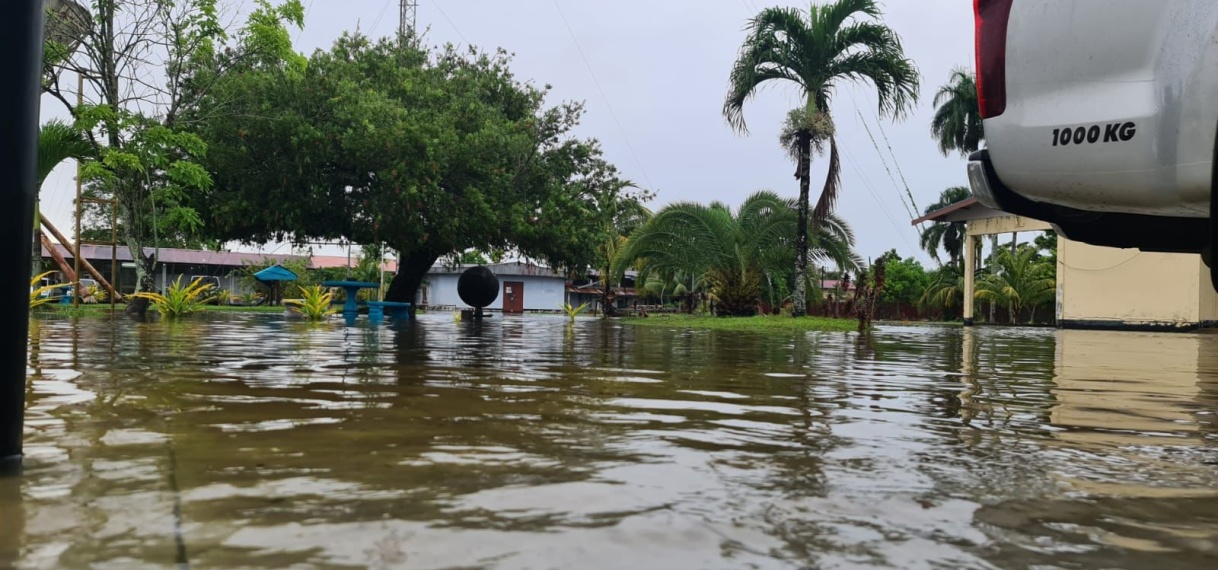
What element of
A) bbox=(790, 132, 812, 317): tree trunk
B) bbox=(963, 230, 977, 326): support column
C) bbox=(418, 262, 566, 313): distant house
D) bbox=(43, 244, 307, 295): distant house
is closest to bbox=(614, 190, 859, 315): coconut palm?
bbox=(790, 132, 812, 317): tree trunk

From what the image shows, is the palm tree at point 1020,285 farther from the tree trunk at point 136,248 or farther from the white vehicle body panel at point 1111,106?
the white vehicle body panel at point 1111,106

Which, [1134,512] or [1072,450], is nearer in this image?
[1134,512]

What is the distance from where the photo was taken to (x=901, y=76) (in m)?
23.4

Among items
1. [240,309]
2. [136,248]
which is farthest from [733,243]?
[240,309]

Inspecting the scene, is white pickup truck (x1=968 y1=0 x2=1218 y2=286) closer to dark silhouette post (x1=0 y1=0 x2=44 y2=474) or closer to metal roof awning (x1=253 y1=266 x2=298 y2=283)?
dark silhouette post (x1=0 y1=0 x2=44 y2=474)

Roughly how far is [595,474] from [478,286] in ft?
73.2

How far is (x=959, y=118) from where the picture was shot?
132 ft

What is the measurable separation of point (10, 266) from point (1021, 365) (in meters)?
8.51

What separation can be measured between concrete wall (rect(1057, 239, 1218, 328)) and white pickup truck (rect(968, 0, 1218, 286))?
2021 cm

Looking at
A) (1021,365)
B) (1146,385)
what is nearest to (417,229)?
(1021,365)

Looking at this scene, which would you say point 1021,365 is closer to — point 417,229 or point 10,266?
point 10,266

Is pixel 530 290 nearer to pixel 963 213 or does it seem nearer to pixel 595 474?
pixel 963 213

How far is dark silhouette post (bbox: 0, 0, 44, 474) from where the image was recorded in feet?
9.89

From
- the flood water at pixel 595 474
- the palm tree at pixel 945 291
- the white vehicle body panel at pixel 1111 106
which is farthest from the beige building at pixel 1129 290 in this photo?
the white vehicle body panel at pixel 1111 106
